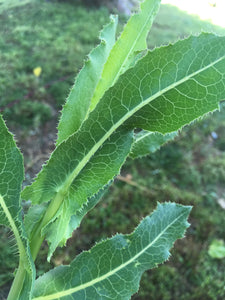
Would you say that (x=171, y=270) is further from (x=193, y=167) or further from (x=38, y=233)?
(x=38, y=233)

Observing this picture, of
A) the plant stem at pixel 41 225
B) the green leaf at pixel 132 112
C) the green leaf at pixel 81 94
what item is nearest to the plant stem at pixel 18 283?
the plant stem at pixel 41 225

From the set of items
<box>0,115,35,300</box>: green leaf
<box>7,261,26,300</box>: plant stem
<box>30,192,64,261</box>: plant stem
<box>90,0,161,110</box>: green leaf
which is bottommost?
<box>7,261,26,300</box>: plant stem

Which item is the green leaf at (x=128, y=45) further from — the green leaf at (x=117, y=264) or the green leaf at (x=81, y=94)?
the green leaf at (x=117, y=264)

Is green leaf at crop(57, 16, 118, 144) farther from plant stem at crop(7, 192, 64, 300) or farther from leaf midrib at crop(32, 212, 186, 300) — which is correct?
leaf midrib at crop(32, 212, 186, 300)

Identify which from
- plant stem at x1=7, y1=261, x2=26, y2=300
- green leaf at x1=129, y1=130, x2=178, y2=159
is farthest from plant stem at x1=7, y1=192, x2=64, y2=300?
green leaf at x1=129, y1=130, x2=178, y2=159

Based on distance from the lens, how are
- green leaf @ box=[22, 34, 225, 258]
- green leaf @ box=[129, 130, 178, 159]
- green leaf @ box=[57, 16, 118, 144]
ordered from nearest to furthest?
green leaf @ box=[22, 34, 225, 258], green leaf @ box=[57, 16, 118, 144], green leaf @ box=[129, 130, 178, 159]

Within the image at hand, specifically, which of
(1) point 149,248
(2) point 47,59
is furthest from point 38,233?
(2) point 47,59

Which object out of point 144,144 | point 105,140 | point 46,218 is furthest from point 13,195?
point 144,144
